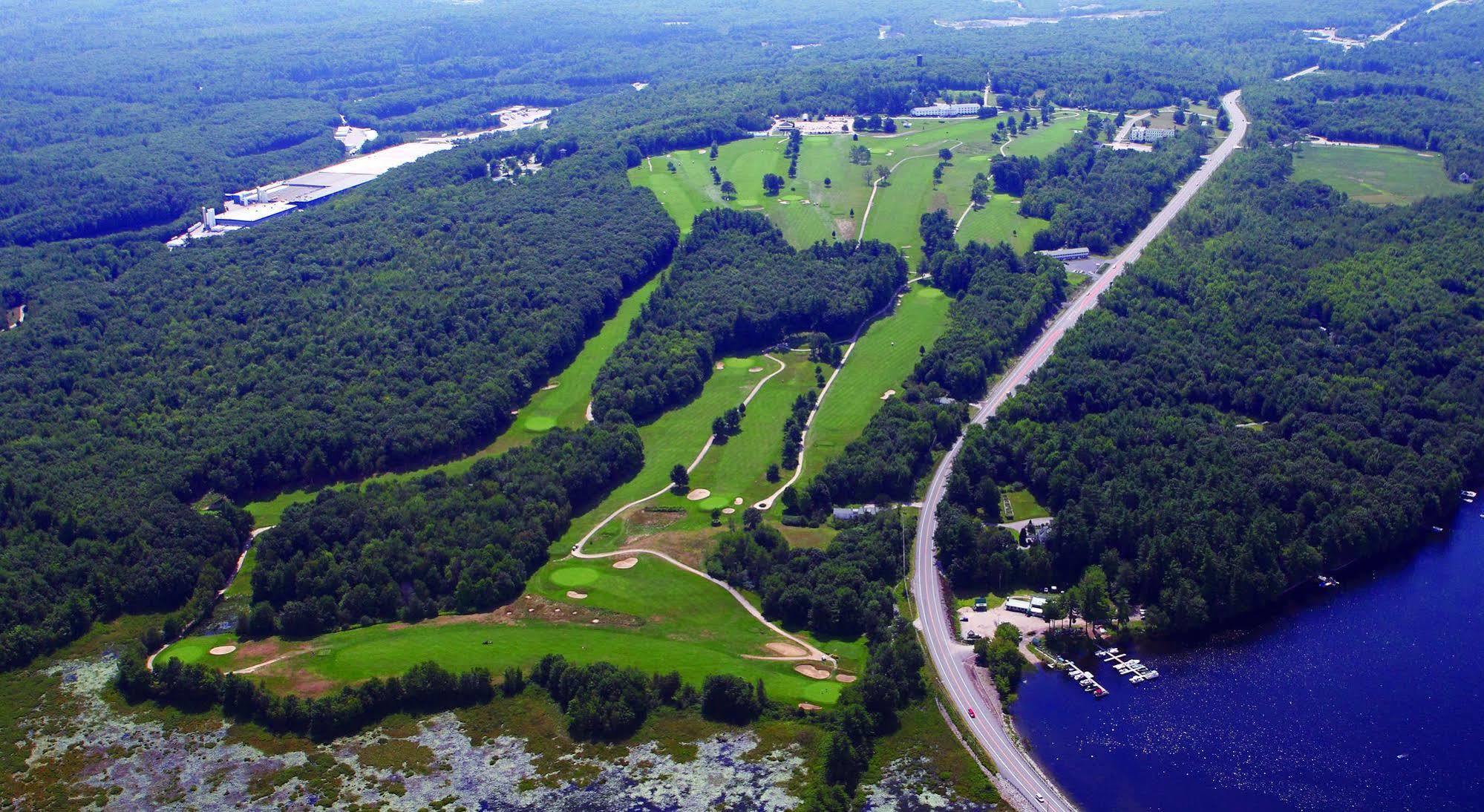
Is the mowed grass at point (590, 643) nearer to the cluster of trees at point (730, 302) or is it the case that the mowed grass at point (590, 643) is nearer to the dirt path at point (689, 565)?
the dirt path at point (689, 565)

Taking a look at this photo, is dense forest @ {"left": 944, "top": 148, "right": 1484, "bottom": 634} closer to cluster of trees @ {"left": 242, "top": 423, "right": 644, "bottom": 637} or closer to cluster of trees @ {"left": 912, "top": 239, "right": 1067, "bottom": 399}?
cluster of trees @ {"left": 912, "top": 239, "right": 1067, "bottom": 399}

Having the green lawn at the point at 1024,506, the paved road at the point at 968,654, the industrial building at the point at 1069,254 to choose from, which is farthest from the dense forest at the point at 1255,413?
the industrial building at the point at 1069,254

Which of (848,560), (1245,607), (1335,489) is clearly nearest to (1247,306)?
(1335,489)

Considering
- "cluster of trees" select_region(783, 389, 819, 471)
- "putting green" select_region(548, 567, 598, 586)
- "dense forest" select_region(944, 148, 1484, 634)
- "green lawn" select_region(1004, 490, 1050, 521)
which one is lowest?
"putting green" select_region(548, 567, 598, 586)

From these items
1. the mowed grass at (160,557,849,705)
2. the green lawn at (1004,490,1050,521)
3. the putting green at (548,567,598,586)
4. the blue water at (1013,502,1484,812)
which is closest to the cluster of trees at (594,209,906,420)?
the putting green at (548,567,598,586)

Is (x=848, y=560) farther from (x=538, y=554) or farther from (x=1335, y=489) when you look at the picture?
(x=1335, y=489)

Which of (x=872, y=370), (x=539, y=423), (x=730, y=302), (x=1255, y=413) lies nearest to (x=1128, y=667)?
(x=1255, y=413)

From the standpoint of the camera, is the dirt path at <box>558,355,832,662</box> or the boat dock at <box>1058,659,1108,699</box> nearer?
the boat dock at <box>1058,659,1108,699</box>
